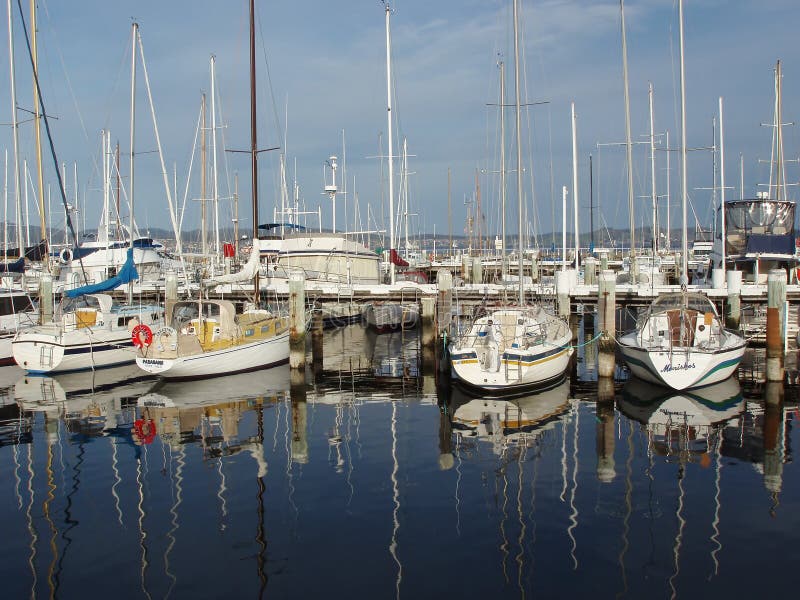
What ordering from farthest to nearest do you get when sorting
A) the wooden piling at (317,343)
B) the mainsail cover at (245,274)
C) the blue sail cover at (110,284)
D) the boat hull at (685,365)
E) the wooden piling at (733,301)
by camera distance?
the blue sail cover at (110,284), the wooden piling at (317,343), the mainsail cover at (245,274), the wooden piling at (733,301), the boat hull at (685,365)

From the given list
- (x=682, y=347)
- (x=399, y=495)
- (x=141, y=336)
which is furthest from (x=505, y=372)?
(x=141, y=336)

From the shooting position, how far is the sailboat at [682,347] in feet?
63.0

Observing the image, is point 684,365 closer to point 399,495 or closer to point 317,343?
point 399,495

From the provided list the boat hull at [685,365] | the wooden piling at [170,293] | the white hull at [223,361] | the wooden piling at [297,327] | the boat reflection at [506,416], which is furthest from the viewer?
the wooden piling at [170,293]

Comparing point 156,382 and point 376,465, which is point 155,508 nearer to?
point 376,465

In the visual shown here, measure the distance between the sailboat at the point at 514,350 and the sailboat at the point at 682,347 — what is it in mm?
2199

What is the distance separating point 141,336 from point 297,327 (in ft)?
15.3

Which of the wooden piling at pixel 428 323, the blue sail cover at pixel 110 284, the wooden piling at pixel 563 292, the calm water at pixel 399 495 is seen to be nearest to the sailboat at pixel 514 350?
the calm water at pixel 399 495

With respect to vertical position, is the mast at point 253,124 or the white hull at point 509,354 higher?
the mast at point 253,124

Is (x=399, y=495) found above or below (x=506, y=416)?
below

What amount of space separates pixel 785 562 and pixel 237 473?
893cm

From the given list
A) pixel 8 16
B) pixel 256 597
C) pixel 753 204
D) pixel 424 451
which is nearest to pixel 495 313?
pixel 424 451

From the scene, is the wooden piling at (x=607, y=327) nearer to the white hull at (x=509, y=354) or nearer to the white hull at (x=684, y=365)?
the white hull at (x=684, y=365)

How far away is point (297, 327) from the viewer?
74.0 ft
